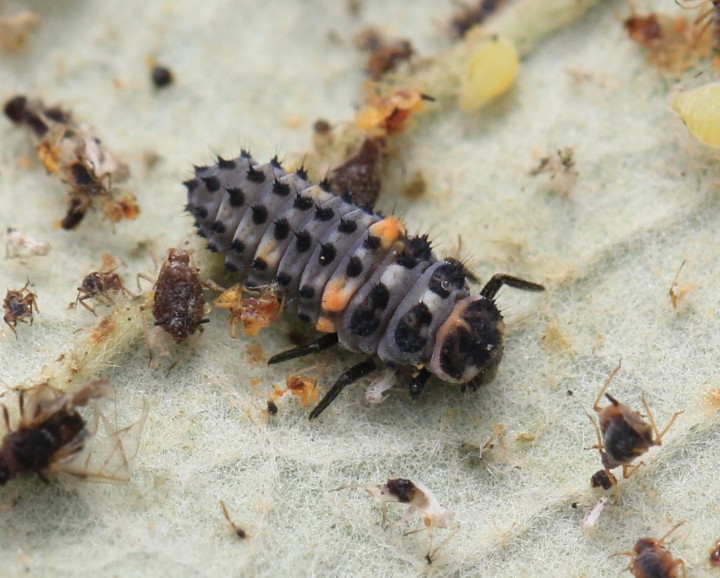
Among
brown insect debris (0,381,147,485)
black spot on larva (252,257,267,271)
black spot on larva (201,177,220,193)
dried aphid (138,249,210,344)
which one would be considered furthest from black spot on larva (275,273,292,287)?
brown insect debris (0,381,147,485)

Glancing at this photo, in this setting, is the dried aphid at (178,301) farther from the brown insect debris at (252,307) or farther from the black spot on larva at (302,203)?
the black spot on larva at (302,203)

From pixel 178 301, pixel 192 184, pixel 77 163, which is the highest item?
pixel 192 184

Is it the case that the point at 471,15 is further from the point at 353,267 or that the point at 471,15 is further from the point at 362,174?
the point at 353,267

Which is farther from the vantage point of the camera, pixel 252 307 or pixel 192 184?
pixel 192 184

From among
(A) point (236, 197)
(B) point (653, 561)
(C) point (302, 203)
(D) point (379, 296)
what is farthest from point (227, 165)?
(B) point (653, 561)

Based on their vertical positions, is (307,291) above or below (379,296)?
below

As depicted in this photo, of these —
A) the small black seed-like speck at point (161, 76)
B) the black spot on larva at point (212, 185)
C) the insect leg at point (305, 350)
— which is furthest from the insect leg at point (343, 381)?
the small black seed-like speck at point (161, 76)

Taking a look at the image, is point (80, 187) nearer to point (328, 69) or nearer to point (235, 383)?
point (235, 383)

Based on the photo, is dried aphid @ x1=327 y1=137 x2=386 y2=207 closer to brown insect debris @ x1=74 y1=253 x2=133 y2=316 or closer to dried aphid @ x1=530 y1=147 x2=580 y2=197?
dried aphid @ x1=530 y1=147 x2=580 y2=197
